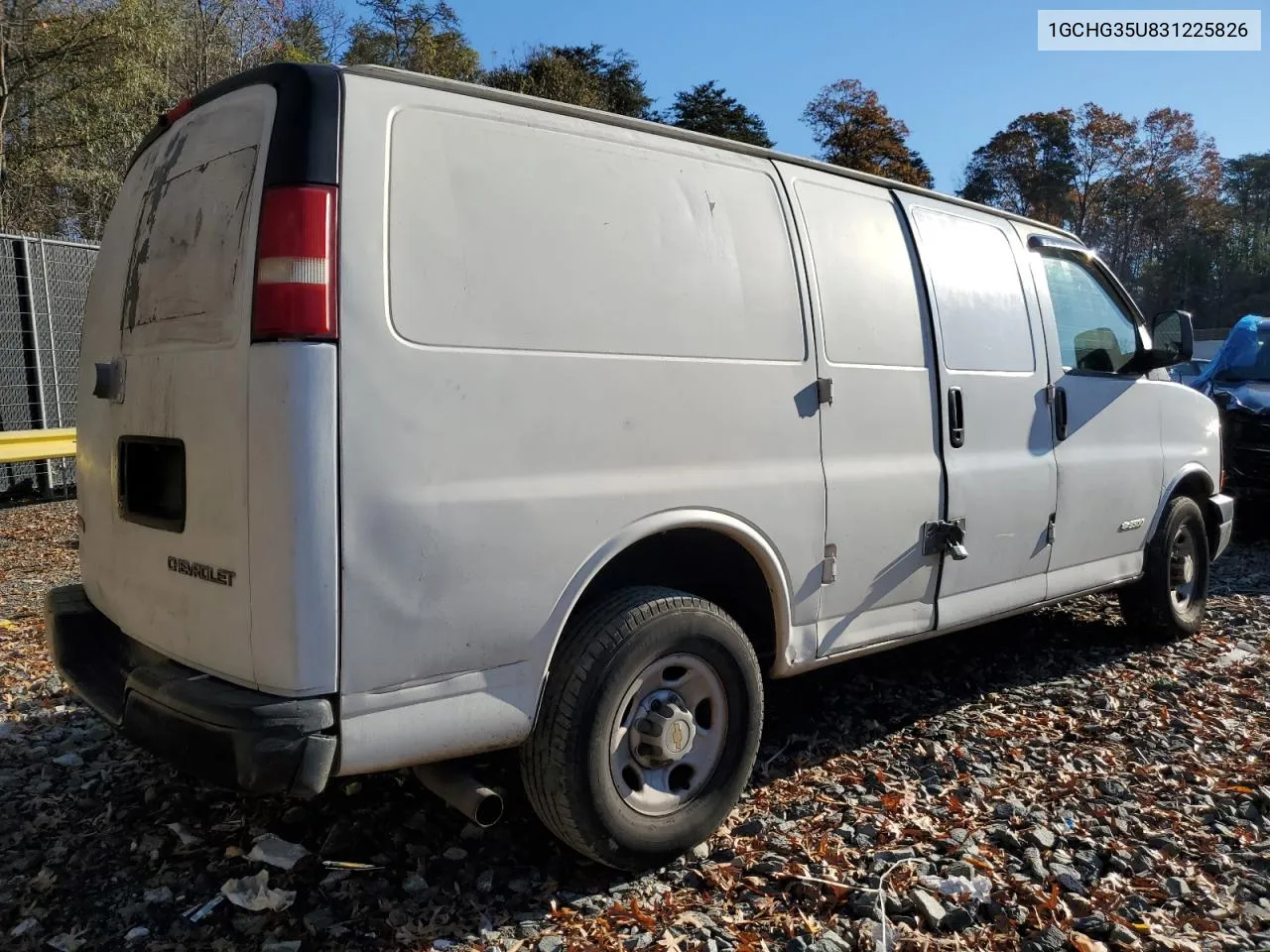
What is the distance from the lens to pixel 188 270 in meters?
2.50

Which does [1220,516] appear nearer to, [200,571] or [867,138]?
[200,571]

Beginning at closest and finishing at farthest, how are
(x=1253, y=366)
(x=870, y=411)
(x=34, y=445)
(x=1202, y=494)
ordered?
(x=870, y=411) → (x=1202, y=494) → (x=34, y=445) → (x=1253, y=366)

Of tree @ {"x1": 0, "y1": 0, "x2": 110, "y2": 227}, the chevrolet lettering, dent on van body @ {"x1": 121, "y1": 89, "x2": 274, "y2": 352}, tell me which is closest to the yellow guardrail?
dent on van body @ {"x1": 121, "y1": 89, "x2": 274, "y2": 352}

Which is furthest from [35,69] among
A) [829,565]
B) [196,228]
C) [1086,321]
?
[829,565]

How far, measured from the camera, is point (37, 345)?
9.67 metres

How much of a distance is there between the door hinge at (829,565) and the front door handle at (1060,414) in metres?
1.65

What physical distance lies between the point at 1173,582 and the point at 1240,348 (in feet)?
18.9

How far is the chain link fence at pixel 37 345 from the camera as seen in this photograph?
9.50 meters

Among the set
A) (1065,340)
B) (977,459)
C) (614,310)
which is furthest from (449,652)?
(1065,340)

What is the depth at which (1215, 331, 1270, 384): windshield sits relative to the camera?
949 cm

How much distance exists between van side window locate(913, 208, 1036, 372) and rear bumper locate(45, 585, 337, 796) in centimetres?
276

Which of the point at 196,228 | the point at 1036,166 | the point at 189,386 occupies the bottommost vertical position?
the point at 189,386

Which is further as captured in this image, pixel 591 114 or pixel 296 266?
pixel 591 114

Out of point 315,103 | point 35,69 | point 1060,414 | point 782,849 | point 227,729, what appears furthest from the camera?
point 35,69
